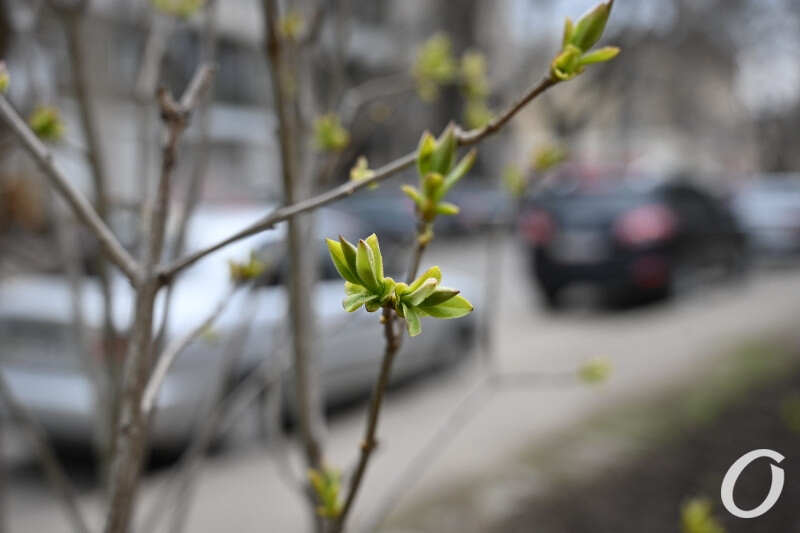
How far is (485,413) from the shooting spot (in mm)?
5289

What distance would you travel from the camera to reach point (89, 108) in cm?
172

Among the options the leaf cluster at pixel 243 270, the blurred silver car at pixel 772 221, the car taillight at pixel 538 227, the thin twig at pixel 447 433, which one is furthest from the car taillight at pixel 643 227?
the leaf cluster at pixel 243 270

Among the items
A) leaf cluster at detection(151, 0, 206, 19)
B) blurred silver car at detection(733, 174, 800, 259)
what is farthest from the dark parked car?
leaf cluster at detection(151, 0, 206, 19)

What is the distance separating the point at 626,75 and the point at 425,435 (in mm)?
4097

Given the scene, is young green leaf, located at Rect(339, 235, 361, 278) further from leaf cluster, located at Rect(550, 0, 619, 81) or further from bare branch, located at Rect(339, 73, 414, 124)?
bare branch, located at Rect(339, 73, 414, 124)

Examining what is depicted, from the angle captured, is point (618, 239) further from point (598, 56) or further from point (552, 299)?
point (598, 56)

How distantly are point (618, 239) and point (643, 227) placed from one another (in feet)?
0.94

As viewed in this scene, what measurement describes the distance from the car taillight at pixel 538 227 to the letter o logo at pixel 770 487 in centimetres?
792

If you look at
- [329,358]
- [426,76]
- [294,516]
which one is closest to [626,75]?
[329,358]

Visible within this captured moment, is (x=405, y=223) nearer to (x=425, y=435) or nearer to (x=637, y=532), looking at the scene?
(x=425, y=435)

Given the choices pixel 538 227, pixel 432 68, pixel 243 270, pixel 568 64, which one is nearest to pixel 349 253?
pixel 568 64

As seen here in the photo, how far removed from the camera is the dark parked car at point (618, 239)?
27.4 feet

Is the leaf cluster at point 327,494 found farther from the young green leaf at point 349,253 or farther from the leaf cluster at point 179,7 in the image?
the leaf cluster at point 179,7

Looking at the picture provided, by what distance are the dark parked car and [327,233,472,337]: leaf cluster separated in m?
7.39
